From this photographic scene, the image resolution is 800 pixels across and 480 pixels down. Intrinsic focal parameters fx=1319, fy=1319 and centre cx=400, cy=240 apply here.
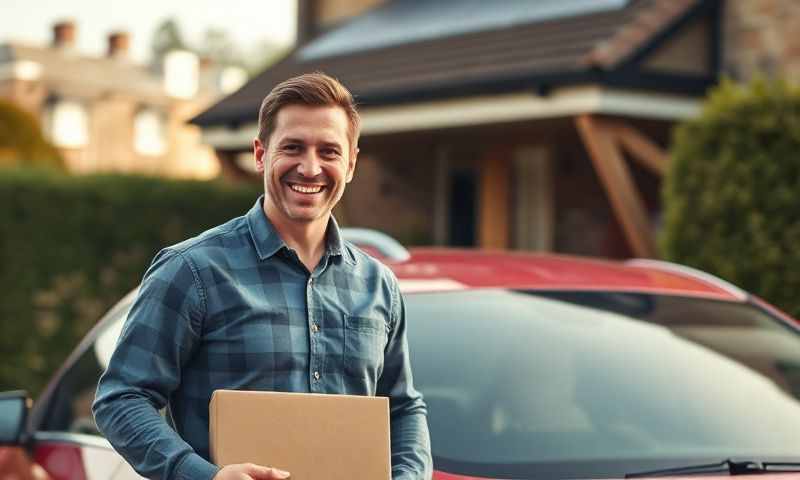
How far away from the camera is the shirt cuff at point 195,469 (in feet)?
7.23

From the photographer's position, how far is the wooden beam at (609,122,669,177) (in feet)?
35.3

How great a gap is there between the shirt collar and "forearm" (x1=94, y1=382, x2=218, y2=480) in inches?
14.0

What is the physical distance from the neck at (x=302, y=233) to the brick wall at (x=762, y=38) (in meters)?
9.39

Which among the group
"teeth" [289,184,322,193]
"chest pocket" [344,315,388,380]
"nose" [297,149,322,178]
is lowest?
"chest pocket" [344,315,388,380]

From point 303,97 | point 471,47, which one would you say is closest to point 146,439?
point 303,97

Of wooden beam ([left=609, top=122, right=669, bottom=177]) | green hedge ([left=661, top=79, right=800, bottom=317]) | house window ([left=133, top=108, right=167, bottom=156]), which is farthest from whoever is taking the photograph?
house window ([left=133, top=108, right=167, bottom=156])

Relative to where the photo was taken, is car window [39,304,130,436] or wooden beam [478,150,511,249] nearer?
car window [39,304,130,436]

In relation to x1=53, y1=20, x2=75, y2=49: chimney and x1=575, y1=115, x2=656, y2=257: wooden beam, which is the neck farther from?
x1=53, y1=20, x2=75, y2=49: chimney

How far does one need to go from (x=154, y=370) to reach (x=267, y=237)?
33cm

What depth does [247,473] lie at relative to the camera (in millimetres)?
2186

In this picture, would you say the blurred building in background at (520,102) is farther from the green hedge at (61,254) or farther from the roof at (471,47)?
the green hedge at (61,254)

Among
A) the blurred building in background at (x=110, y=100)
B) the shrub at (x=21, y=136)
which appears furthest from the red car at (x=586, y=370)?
the blurred building in background at (x=110, y=100)

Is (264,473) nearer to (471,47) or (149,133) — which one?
(471,47)

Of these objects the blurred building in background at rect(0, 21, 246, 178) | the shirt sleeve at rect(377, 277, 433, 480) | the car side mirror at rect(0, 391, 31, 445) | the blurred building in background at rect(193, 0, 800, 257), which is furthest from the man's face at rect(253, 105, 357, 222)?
the blurred building in background at rect(0, 21, 246, 178)
